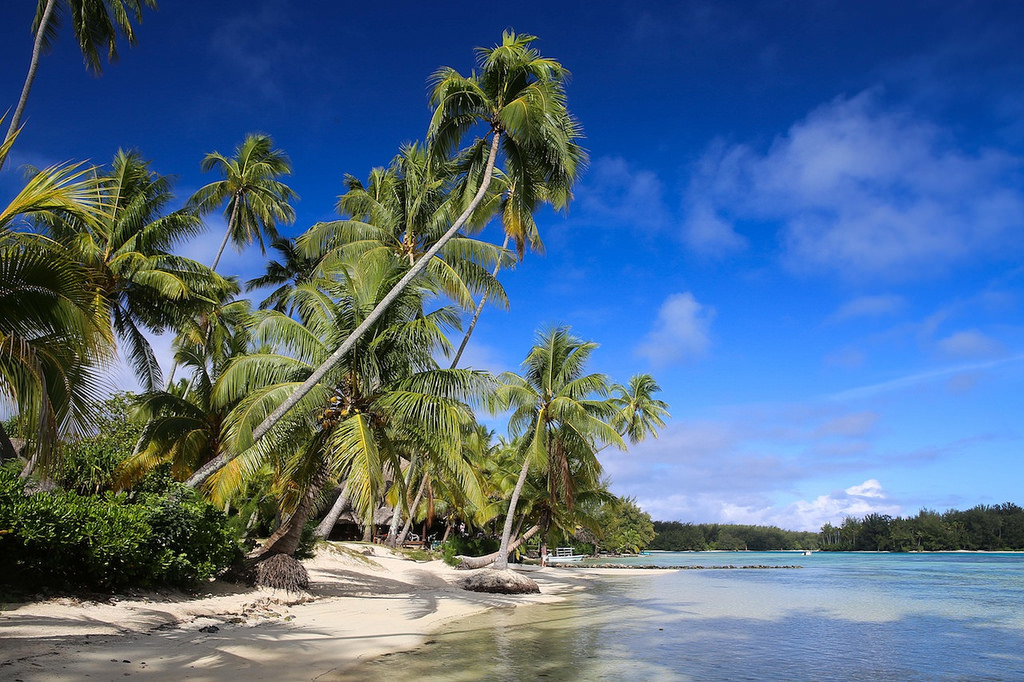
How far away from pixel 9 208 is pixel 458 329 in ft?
28.9

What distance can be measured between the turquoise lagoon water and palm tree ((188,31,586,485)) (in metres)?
6.11

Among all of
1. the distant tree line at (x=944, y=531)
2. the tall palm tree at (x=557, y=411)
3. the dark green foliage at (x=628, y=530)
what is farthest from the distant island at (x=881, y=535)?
the tall palm tree at (x=557, y=411)

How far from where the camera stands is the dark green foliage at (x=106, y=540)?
8.16 metres

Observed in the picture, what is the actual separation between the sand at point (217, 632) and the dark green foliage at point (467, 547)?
41.7 feet

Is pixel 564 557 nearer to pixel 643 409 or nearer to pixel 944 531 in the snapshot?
pixel 643 409

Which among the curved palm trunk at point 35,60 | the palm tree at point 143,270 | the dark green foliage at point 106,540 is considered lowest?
the dark green foliage at point 106,540

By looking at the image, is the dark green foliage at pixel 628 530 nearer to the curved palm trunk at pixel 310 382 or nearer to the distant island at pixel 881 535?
the distant island at pixel 881 535

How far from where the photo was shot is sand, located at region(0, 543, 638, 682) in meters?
6.65

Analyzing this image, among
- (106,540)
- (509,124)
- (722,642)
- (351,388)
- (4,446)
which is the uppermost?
(509,124)

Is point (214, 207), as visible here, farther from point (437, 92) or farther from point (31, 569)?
point (31, 569)

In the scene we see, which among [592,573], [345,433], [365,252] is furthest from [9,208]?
[592,573]

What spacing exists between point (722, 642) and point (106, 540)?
37.0ft

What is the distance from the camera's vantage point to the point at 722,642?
40.4ft

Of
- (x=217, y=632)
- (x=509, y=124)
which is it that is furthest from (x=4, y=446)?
(x=509, y=124)
